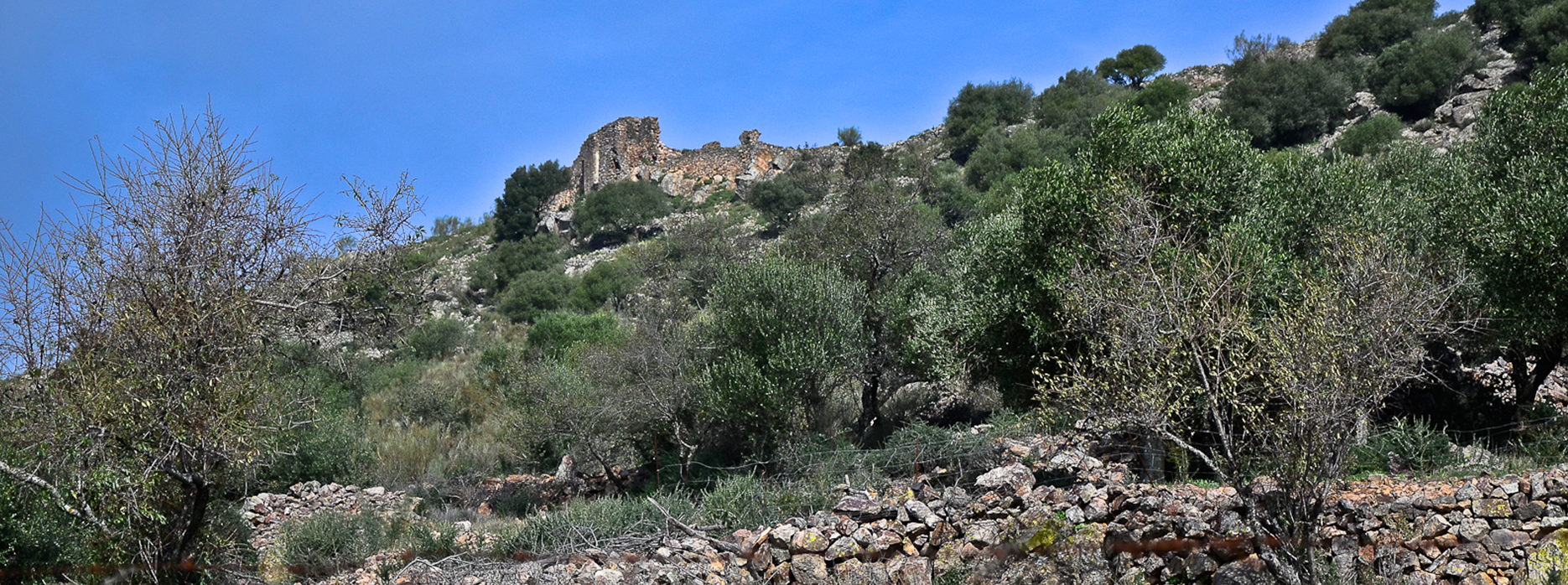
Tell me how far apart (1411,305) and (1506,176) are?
7322mm

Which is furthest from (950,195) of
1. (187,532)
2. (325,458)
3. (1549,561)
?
(187,532)

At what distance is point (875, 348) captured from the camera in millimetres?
19609

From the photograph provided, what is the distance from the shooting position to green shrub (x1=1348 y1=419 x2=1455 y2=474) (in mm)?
10523

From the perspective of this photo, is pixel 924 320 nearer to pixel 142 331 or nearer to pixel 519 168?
pixel 142 331

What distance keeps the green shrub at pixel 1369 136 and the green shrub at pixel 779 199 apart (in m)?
21.9

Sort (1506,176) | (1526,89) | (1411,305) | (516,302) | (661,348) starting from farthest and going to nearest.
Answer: (516,302)
(661,348)
(1526,89)
(1506,176)
(1411,305)

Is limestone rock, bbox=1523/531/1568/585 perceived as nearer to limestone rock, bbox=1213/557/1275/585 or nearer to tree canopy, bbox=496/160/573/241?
limestone rock, bbox=1213/557/1275/585

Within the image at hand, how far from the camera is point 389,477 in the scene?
21.5 meters

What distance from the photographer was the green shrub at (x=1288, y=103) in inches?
1516

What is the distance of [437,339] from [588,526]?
25.9 m

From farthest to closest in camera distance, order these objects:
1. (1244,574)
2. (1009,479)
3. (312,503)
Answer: (312,503) < (1009,479) < (1244,574)

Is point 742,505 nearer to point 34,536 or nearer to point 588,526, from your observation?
point 588,526

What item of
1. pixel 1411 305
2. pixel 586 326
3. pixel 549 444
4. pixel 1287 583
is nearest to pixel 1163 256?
pixel 1411 305

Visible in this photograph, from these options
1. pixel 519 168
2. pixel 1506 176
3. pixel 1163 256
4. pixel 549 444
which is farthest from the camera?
pixel 519 168
